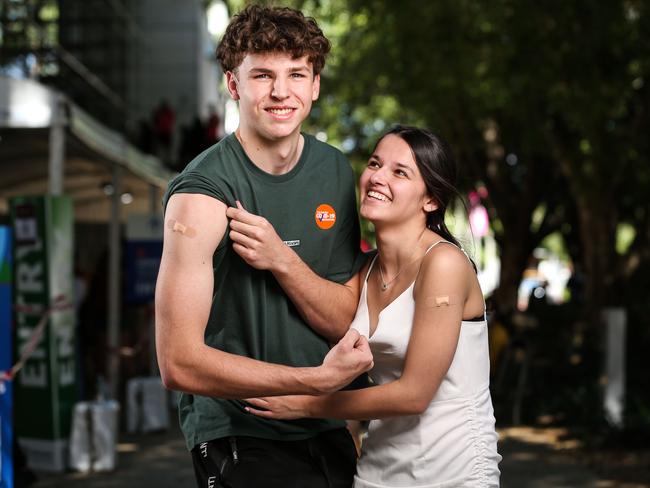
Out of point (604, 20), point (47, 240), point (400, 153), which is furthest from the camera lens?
point (604, 20)

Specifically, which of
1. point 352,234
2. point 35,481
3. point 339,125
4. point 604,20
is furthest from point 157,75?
point 352,234

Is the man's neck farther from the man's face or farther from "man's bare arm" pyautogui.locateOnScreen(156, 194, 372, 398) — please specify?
"man's bare arm" pyautogui.locateOnScreen(156, 194, 372, 398)

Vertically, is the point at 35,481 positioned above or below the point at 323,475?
below

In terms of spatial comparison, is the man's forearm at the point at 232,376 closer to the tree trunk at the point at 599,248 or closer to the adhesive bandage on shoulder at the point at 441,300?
the adhesive bandage on shoulder at the point at 441,300

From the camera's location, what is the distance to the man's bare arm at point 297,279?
290 centimetres

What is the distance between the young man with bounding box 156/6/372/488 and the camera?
276cm

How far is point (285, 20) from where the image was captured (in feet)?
9.95

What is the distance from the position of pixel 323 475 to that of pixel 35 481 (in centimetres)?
584

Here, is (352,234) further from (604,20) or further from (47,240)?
(604,20)

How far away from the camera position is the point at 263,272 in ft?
10.0

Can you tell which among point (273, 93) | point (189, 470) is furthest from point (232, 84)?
point (189, 470)

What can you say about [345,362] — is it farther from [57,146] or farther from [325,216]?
[57,146]

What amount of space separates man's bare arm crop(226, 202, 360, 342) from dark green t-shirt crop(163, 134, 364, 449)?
1.7 inches

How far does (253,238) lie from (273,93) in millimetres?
399
